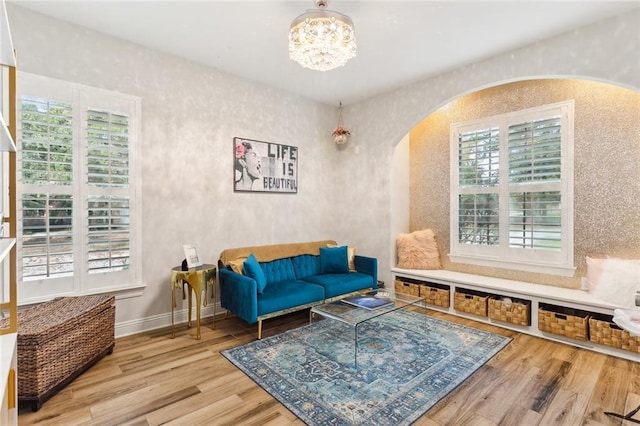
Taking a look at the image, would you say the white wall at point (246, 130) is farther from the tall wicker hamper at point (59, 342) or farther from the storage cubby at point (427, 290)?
the tall wicker hamper at point (59, 342)

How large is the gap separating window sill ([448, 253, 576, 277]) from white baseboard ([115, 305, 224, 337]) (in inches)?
124

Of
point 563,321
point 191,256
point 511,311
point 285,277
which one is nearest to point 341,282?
point 285,277

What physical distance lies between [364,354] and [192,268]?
1879 mm

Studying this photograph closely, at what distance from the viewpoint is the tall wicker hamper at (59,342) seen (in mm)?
2039

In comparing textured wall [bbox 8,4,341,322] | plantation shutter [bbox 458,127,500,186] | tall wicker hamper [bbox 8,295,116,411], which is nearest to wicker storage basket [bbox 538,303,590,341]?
plantation shutter [bbox 458,127,500,186]

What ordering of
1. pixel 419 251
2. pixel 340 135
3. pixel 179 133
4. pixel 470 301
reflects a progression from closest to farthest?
pixel 179 133 → pixel 470 301 → pixel 419 251 → pixel 340 135

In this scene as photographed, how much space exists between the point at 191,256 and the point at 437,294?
2.89 meters

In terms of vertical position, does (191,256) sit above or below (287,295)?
above

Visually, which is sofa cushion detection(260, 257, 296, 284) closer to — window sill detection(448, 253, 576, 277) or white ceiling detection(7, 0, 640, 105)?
window sill detection(448, 253, 576, 277)

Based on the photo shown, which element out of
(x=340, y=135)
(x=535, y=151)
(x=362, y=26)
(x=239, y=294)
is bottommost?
(x=239, y=294)

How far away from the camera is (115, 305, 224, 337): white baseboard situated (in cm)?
316

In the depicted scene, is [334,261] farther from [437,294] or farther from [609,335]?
[609,335]

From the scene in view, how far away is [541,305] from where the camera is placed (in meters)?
3.20

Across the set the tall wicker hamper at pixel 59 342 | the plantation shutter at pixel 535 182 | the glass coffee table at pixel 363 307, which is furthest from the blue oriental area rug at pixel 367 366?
the plantation shutter at pixel 535 182
